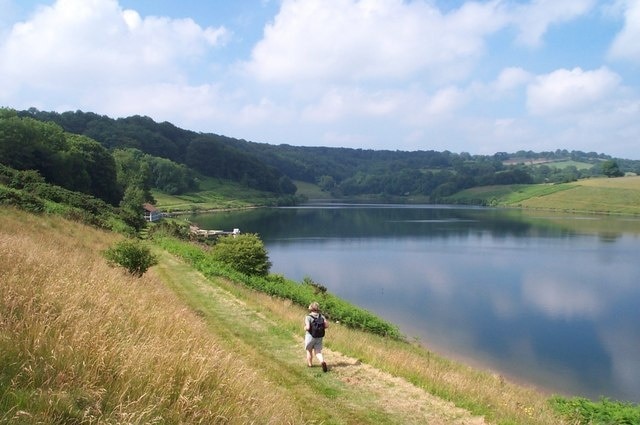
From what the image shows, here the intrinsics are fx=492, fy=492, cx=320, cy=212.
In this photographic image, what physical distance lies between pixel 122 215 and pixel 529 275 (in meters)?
37.4

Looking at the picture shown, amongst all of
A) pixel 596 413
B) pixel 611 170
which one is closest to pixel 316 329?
pixel 596 413

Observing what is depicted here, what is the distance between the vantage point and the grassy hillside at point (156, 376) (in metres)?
4.49

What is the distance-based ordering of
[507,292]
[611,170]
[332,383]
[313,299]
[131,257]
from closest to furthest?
[332,383]
[131,257]
[313,299]
[507,292]
[611,170]

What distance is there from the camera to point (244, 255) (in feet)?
103

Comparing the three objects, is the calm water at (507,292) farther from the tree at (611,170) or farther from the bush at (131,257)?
the tree at (611,170)

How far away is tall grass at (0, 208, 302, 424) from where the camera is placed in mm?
4289

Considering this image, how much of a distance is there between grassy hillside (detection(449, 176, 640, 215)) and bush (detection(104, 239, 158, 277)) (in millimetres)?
128536

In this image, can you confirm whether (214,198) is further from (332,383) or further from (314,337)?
(332,383)

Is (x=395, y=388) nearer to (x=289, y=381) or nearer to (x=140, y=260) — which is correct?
(x=289, y=381)

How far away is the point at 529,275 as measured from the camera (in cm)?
4603

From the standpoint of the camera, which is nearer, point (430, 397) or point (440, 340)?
point (430, 397)

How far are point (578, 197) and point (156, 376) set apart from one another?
155 m

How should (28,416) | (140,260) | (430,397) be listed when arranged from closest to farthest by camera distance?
1. (28,416)
2. (430,397)
3. (140,260)

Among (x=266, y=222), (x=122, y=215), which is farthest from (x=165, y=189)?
(x=122, y=215)
